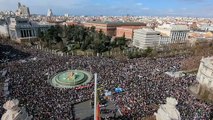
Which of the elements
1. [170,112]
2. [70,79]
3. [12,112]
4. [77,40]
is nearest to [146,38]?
[77,40]

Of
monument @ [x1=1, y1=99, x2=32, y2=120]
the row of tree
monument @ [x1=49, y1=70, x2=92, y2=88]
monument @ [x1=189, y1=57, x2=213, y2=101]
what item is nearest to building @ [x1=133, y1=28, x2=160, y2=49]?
the row of tree

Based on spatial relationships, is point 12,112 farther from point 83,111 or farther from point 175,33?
point 175,33

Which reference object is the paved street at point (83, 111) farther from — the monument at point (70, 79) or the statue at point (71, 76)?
the statue at point (71, 76)

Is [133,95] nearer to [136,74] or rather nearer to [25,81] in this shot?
[136,74]

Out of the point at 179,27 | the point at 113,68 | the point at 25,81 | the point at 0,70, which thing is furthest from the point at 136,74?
the point at 179,27

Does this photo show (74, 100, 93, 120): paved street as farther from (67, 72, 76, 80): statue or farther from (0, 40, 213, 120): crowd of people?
(67, 72, 76, 80): statue

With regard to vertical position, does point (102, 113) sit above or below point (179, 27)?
below
